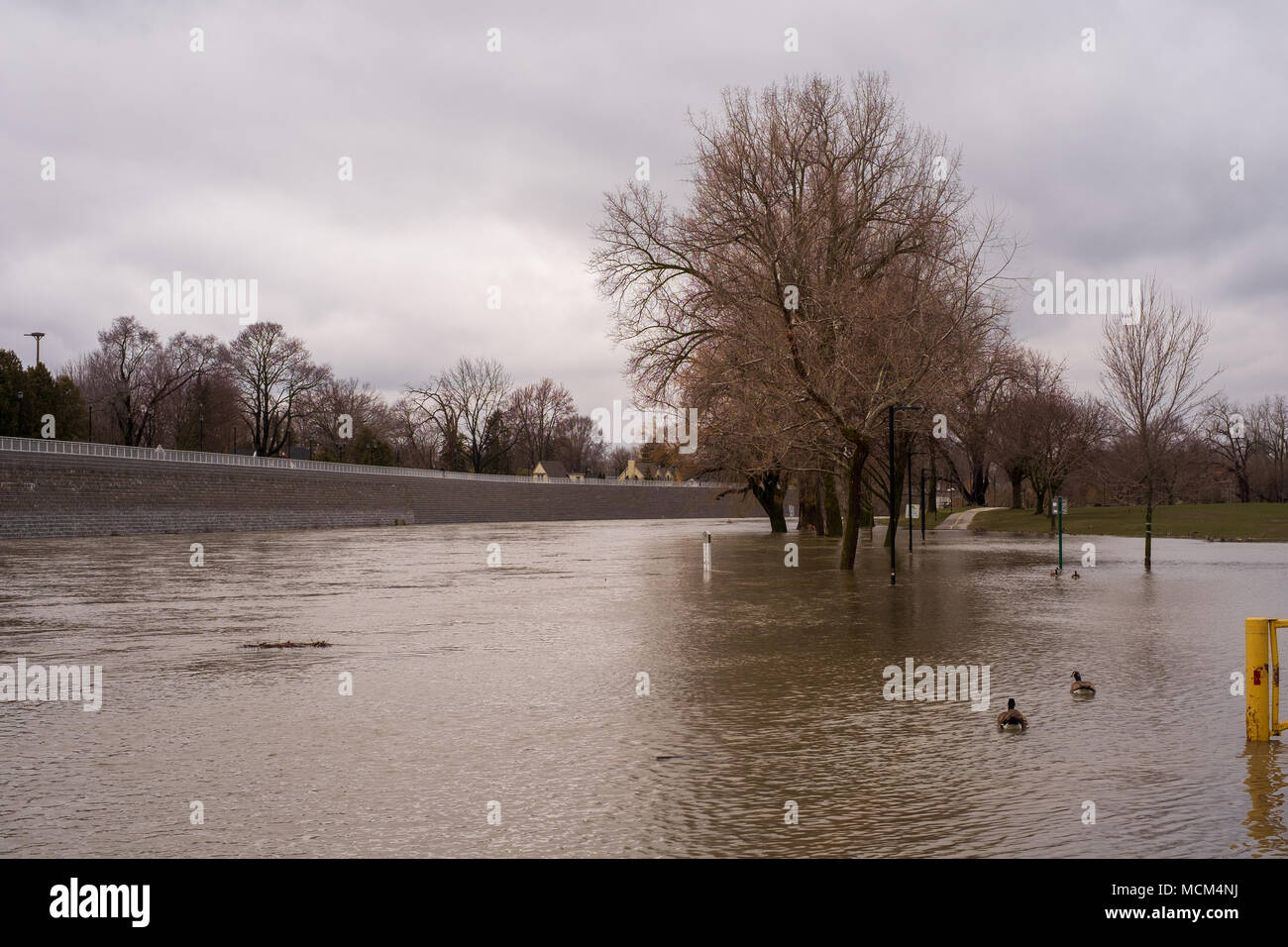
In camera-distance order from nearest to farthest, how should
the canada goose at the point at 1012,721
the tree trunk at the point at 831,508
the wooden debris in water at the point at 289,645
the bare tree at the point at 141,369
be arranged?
the canada goose at the point at 1012,721
the wooden debris in water at the point at 289,645
the tree trunk at the point at 831,508
the bare tree at the point at 141,369

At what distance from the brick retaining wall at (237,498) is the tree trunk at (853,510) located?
36.5 m

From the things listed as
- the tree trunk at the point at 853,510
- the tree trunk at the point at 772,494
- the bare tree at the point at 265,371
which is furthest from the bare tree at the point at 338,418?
the tree trunk at the point at 853,510

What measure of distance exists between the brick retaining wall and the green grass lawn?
17.3 metres

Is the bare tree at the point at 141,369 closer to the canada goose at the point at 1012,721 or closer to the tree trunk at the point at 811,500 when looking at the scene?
the tree trunk at the point at 811,500

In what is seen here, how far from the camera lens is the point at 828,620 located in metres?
17.8

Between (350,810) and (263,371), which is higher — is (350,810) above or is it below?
below

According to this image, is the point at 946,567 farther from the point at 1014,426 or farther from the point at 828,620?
the point at 1014,426

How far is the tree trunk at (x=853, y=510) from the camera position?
29.0m

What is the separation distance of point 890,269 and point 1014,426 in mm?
42360

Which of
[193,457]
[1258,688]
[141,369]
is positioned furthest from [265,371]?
[1258,688]

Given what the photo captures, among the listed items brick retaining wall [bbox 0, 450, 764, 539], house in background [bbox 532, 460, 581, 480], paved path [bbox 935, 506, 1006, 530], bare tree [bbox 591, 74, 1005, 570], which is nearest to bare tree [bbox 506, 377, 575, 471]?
house in background [bbox 532, 460, 581, 480]

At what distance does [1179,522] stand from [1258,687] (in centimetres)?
A: 5316

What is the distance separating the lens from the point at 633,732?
30.4ft
